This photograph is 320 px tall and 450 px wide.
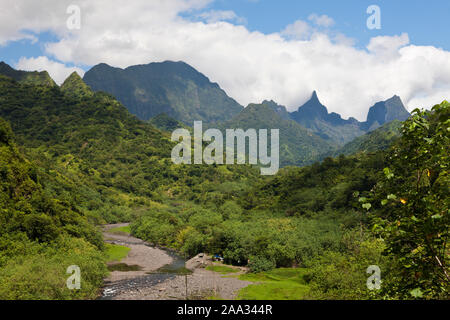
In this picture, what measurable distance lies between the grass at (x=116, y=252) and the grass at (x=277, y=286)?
23200mm

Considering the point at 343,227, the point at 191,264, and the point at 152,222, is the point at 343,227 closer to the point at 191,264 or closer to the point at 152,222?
the point at 191,264

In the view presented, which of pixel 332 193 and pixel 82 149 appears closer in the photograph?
pixel 332 193

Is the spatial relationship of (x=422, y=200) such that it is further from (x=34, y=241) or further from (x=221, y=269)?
(x=221, y=269)

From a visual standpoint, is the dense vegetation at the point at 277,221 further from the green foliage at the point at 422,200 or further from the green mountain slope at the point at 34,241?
the green mountain slope at the point at 34,241

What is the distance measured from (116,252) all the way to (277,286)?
34.2 m

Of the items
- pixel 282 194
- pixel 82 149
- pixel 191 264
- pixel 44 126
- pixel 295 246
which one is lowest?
pixel 191 264

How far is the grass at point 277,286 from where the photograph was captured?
107ft

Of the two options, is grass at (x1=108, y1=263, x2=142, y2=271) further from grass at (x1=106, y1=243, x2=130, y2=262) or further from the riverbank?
grass at (x1=106, y1=243, x2=130, y2=262)

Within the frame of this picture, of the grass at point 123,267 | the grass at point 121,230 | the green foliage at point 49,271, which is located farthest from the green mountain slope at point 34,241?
the grass at point 121,230

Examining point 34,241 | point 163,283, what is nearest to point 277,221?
point 163,283

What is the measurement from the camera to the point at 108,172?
13100cm

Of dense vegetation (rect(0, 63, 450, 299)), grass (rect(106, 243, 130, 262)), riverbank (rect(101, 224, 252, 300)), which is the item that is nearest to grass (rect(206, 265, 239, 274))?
riverbank (rect(101, 224, 252, 300))

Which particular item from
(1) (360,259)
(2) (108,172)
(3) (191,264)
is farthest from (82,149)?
(1) (360,259)
